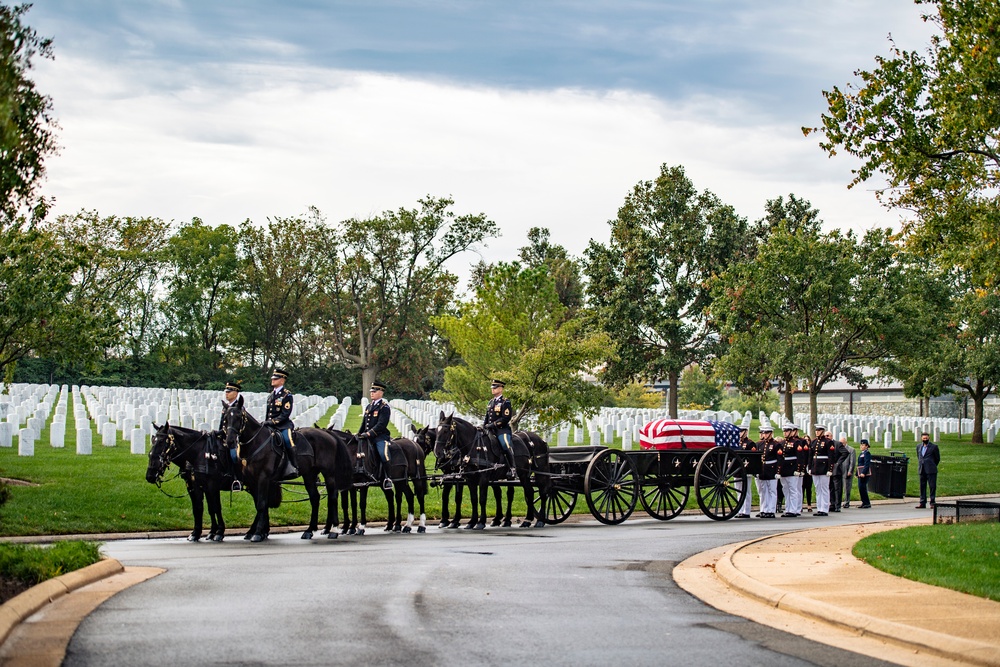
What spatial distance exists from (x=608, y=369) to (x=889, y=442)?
14892 mm

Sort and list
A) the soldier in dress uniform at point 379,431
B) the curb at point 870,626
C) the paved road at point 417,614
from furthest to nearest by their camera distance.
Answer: the soldier in dress uniform at point 379,431 → the curb at point 870,626 → the paved road at point 417,614

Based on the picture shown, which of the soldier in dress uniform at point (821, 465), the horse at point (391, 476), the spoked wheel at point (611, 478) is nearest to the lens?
the horse at point (391, 476)

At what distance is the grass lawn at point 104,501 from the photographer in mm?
17891

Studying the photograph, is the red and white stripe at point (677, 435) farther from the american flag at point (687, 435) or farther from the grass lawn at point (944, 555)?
the grass lawn at point (944, 555)

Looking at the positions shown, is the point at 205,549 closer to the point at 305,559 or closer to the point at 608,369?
the point at 305,559

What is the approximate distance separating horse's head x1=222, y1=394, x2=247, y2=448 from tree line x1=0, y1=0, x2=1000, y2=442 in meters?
4.44

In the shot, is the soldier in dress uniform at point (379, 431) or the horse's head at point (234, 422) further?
the soldier in dress uniform at point (379, 431)

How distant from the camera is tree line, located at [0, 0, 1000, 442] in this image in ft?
65.6

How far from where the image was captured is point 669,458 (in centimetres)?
2053

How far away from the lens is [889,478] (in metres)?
28.0

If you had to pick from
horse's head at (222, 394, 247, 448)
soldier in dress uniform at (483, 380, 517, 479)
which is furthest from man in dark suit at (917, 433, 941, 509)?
horse's head at (222, 394, 247, 448)

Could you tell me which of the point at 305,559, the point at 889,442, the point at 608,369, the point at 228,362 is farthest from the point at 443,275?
the point at 305,559

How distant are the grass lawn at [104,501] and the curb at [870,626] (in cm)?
945

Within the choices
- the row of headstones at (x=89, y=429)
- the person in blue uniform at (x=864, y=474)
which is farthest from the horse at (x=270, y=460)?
the person in blue uniform at (x=864, y=474)
